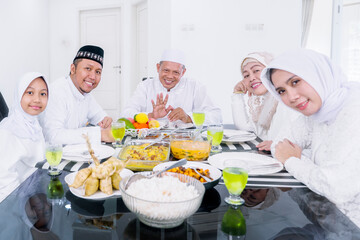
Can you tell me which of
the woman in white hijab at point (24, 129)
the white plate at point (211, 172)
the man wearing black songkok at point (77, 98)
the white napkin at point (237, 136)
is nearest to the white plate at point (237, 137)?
the white napkin at point (237, 136)

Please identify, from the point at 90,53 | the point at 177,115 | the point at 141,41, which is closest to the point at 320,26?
the point at 141,41

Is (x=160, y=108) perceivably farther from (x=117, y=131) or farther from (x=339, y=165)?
(x=339, y=165)

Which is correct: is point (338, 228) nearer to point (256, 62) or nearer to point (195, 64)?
point (256, 62)

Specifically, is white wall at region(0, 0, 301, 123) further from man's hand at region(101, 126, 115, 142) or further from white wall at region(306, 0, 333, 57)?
man's hand at region(101, 126, 115, 142)

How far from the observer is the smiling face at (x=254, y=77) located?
7.14 ft

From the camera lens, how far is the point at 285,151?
4.13ft

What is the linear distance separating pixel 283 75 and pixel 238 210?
69cm

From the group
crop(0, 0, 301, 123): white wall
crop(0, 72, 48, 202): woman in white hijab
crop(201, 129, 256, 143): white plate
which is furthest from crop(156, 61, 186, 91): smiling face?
crop(0, 0, 301, 123): white wall

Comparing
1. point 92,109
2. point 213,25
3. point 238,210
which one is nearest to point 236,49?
point 213,25

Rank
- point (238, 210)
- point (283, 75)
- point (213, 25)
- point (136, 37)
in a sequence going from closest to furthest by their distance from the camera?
point (238, 210) → point (283, 75) → point (213, 25) → point (136, 37)

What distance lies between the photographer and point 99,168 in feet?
2.91

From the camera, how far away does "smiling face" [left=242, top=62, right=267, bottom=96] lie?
2.18 metres

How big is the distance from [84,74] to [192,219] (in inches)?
67.5

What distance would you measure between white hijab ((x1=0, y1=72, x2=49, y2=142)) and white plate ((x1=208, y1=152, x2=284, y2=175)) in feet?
3.22
